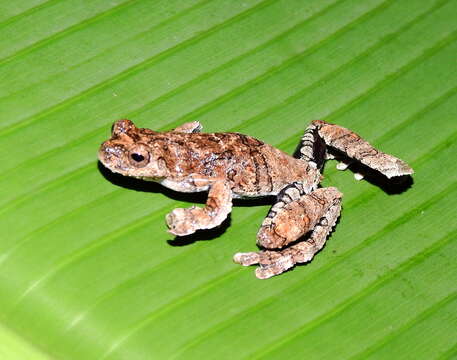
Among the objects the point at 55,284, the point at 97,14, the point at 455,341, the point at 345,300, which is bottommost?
the point at 455,341

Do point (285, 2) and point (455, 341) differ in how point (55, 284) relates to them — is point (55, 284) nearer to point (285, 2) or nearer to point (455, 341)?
point (455, 341)

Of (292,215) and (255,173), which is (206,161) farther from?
(292,215)

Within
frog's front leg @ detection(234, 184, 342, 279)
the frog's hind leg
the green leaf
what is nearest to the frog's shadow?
the green leaf

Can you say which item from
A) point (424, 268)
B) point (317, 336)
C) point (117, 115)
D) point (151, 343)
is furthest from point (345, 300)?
point (117, 115)

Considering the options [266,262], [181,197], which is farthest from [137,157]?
[266,262]

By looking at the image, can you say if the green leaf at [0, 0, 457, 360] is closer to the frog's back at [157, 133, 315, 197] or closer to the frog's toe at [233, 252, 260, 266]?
the frog's toe at [233, 252, 260, 266]
